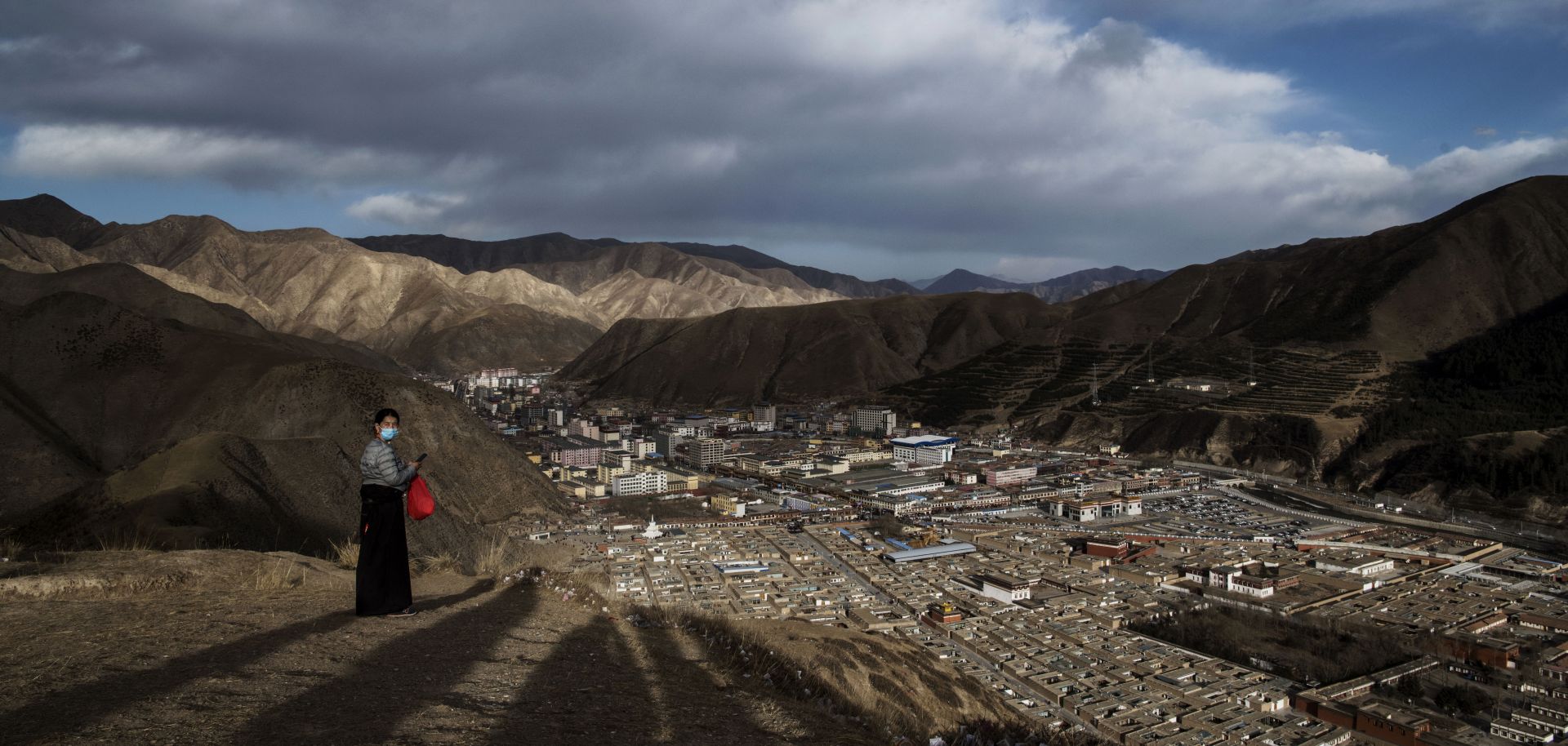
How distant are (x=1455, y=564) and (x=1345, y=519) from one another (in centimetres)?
1034

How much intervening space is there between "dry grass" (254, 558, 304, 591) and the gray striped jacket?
1.72 meters

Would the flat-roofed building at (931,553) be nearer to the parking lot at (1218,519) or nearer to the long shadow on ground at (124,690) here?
the parking lot at (1218,519)

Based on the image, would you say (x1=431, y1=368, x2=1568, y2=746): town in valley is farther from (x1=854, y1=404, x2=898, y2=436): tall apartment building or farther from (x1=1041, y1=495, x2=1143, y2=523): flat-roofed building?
(x1=854, y1=404, x2=898, y2=436): tall apartment building

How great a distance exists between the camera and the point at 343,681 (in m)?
5.21

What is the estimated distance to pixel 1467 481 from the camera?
50.2 meters

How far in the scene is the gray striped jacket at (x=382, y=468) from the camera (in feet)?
23.3

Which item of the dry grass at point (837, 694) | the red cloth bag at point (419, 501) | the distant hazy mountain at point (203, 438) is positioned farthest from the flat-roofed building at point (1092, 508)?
the red cloth bag at point (419, 501)

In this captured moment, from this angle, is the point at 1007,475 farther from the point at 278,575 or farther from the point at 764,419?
the point at 278,575

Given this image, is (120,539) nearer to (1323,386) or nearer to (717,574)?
(717,574)

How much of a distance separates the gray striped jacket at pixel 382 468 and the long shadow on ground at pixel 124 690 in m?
1.29

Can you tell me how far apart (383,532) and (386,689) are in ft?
7.85

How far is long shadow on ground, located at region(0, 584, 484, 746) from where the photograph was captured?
404 cm

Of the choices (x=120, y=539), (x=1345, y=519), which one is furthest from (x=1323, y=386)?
(x=120, y=539)

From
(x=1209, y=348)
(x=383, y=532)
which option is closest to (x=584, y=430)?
(x=1209, y=348)
